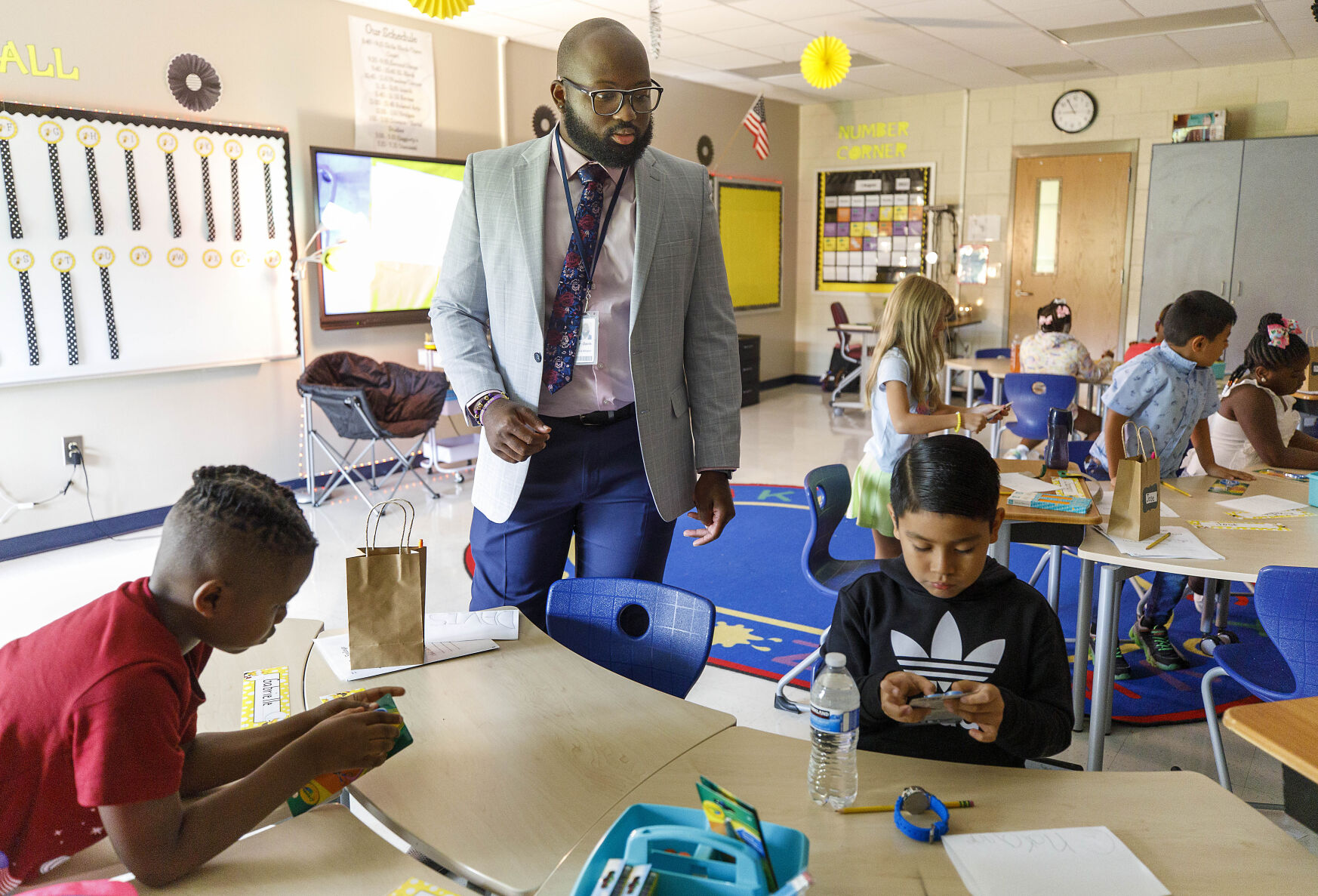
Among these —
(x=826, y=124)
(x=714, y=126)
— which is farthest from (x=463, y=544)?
(x=826, y=124)

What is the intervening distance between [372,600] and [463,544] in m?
3.29

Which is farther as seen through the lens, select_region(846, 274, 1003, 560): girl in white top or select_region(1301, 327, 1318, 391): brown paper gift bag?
select_region(1301, 327, 1318, 391): brown paper gift bag

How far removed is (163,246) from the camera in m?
4.94

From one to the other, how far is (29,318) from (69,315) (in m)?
0.18

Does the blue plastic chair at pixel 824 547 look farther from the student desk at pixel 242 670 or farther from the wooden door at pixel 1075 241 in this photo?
the wooden door at pixel 1075 241

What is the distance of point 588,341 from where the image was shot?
1938 mm

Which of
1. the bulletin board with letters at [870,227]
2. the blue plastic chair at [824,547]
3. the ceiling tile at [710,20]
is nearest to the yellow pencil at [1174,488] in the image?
the blue plastic chair at [824,547]

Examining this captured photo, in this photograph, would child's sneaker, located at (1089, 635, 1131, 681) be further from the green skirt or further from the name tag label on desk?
the name tag label on desk

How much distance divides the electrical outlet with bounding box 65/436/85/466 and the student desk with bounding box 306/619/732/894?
12.7 ft

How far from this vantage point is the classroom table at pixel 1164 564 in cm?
233

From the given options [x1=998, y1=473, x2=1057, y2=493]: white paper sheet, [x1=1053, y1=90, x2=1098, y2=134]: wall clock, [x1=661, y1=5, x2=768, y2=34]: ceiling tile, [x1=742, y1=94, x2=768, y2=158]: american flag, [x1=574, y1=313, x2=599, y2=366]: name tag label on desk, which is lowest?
[x1=998, y1=473, x2=1057, y2=493]: white paper sheet

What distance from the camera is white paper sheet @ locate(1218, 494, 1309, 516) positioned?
111 inches

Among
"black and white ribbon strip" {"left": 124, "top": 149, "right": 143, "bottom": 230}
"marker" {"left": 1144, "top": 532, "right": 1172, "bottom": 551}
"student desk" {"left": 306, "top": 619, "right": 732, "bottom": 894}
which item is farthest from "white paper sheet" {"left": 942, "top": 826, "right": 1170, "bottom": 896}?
"black and white ribbon strip" {"left": 124, "top": 149, "right": 143, "bottom": 230}

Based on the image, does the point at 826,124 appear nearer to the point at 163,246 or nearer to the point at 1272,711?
the point at 163,246
